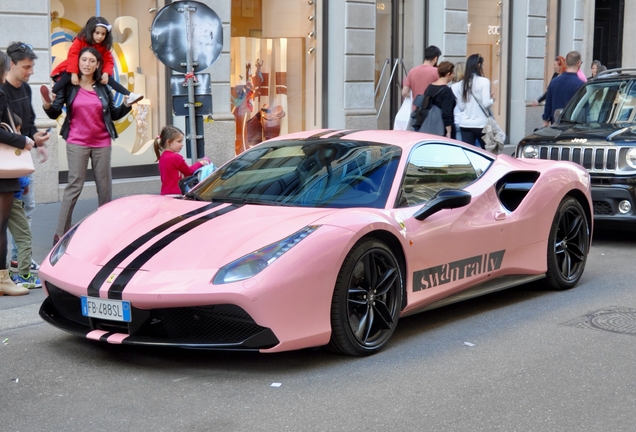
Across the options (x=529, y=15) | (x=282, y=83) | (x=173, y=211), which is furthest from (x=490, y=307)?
(x=529, y=15)

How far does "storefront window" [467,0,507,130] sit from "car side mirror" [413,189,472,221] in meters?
15.0

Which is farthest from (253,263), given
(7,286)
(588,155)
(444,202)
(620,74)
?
(620,74)

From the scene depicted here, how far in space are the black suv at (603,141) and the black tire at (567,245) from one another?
202cm

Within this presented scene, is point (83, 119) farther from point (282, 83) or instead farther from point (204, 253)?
point (282, 83)

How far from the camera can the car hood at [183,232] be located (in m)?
5.27

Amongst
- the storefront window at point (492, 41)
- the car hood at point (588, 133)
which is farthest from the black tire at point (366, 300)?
the storefront window at point (492, 41)

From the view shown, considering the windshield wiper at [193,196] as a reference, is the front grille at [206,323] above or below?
below

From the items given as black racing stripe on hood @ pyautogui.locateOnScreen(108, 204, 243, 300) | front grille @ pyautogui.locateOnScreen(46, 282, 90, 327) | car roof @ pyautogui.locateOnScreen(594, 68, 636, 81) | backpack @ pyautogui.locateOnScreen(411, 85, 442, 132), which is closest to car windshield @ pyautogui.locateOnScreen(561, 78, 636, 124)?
car roof @ pyautogui.locateOnScreen(594, 68, 636, 81)

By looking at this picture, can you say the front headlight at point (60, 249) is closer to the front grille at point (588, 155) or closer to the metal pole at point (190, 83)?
the metal pole at point (190, 83)

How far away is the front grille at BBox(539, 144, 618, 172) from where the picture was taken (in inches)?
389

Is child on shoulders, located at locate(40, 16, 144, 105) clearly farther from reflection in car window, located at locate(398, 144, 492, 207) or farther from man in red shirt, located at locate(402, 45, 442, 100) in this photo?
man in red shirt, located at locate(402, 45, 442, 100)

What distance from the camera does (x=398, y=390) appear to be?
5016 millimetres

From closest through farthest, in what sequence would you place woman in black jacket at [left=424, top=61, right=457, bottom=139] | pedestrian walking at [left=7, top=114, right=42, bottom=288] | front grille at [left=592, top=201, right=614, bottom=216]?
1. pedestrian walking at [left=7, top=114, right=42, bottom=288]
2. front grille at [left=592, top=201, right=614, bottom=216]
3. woman in black jacket at [left=424, top=61, right=457, bottom=139]

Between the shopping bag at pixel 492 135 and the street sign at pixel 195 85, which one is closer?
the street sign at pixel 195 85
